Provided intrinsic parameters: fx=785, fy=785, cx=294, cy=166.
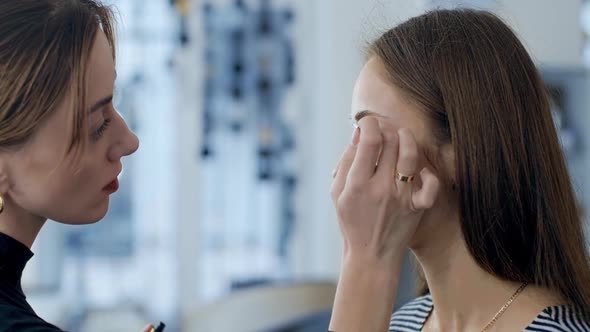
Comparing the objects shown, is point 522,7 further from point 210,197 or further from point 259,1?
point 210,197

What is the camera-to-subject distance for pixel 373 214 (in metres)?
0.97

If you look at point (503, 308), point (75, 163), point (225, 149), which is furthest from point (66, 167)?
point (225, 149)

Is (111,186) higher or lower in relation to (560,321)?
higher

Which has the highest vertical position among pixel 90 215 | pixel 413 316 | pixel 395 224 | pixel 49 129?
pixel 49 129

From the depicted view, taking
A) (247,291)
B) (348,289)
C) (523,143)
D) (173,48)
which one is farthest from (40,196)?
(173,48)

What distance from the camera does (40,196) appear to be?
93 cm

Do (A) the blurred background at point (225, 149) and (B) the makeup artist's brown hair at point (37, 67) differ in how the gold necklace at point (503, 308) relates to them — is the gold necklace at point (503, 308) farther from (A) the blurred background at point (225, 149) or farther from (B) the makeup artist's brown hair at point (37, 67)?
(A) the blurred background at point (225, 149)

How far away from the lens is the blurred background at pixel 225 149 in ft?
11.7

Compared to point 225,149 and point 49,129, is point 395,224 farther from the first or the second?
point 225,149

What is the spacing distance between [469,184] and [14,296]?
0.60 meters

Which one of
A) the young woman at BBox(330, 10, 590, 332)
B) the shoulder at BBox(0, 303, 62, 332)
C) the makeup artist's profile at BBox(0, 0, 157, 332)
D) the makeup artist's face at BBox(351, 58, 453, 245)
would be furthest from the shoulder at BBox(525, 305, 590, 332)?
the shoulder at BBox(0, 303, 62, 332)

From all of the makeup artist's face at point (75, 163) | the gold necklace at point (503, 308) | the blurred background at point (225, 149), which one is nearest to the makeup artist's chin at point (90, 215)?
the makeup artist's face at point (75, 163)

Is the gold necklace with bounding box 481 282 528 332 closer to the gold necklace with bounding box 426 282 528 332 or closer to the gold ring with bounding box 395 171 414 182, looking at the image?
the gold necklace with bounding box 426 282 528 332

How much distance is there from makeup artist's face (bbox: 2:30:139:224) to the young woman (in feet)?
0.95
